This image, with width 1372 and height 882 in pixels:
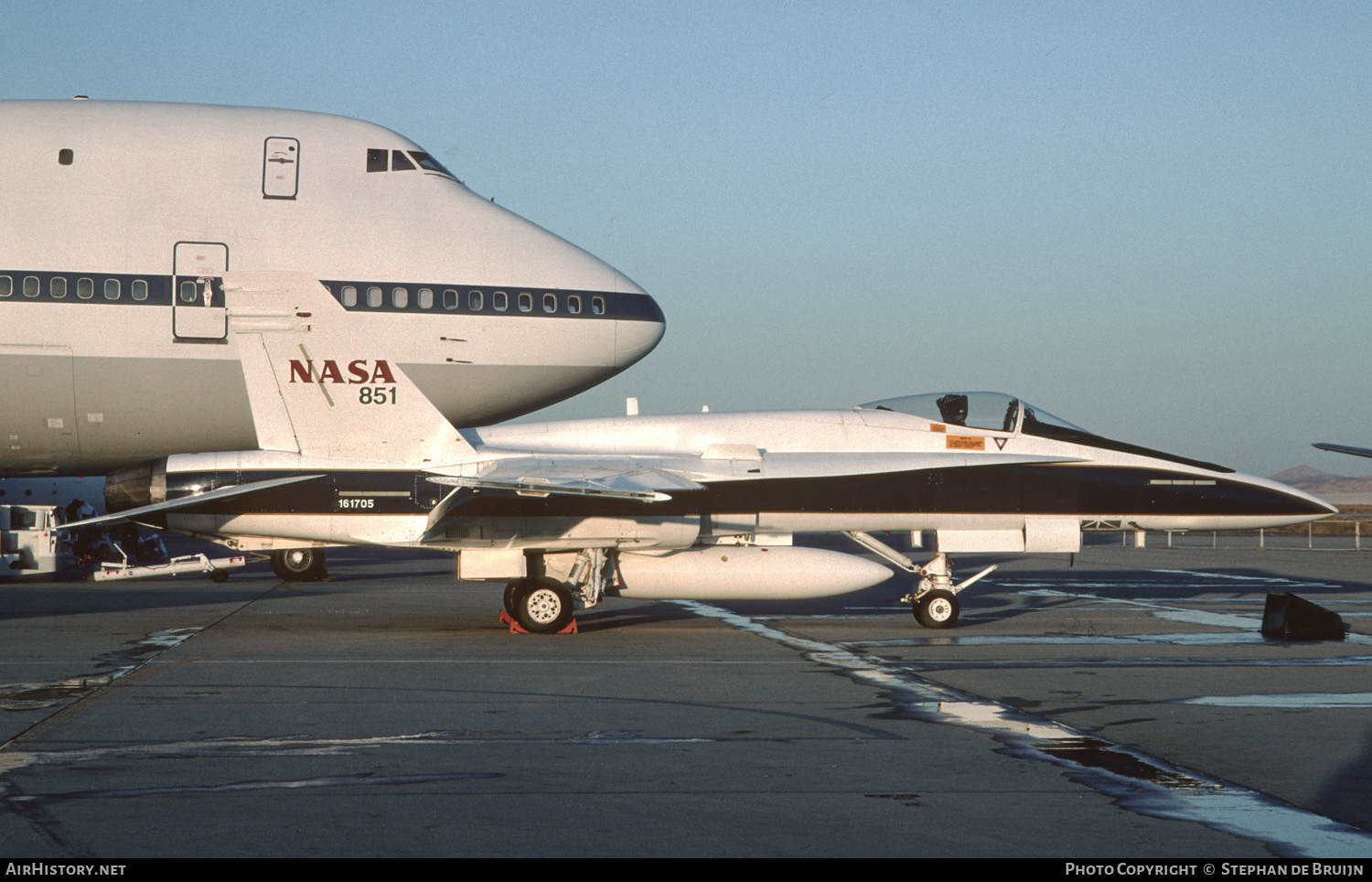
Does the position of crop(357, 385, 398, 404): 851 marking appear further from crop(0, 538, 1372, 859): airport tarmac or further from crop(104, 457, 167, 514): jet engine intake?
crop(0, 538, 1372, 859): airport tarmac

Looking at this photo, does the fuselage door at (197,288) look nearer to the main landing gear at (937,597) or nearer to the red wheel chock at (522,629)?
the red wheel chock at (522,629)

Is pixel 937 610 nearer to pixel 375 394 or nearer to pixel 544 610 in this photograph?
pixel 544 610

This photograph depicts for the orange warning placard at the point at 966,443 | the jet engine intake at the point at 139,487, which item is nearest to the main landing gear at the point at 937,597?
the orange warning placard at the point at 966,443

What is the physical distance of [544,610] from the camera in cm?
1492

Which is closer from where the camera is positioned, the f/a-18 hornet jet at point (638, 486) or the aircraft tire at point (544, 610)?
the f/a-18 hornet jet at point (638, 486)

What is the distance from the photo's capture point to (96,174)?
55.3ft

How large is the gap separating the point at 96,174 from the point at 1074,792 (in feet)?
51.8

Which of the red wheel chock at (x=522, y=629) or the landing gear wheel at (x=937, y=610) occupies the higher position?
the landing gear wheel at (x=937, y=610)

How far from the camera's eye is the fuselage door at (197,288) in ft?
55.0

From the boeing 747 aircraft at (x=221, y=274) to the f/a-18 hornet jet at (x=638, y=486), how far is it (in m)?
1.99

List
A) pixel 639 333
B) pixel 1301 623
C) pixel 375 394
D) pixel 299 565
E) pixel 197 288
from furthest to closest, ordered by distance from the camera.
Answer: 1. pixel 299 565
2. pixel 639 333
3. pixel 197 288
4. pixel 375 394
5. pixel 1301 623

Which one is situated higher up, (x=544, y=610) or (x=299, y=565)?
(x=544, y=610)

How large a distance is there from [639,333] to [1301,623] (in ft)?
32.2

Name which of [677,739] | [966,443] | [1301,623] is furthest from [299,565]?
[1301,623]
